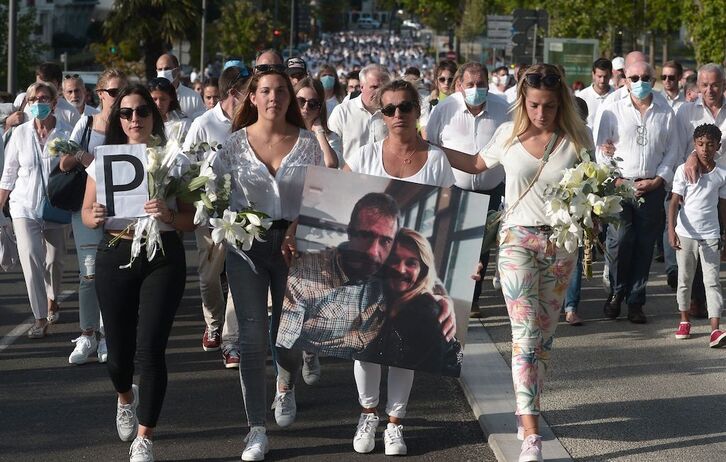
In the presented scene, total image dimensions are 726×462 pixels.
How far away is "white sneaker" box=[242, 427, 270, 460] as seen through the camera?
6.52 m

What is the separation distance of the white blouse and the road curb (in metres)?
3.30

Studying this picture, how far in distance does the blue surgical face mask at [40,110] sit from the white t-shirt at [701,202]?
4634 mm

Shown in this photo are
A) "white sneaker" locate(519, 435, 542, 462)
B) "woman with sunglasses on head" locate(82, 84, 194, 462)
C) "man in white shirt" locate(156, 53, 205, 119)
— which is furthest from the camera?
"man in white shirt" locate(156, 53, 205, 119)

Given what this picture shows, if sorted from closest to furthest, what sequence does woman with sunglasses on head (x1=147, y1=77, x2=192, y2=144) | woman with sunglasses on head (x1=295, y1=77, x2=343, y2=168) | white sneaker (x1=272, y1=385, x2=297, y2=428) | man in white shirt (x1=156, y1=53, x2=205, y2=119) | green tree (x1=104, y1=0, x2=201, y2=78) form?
1. white sneaker (x1=272, y1=385, x2=297, y2=428)
2. woman with sunglasses on head (x1=295, y1=77, x2=343, y2=168)
3. woman with sunglasses on head (x1=147, y1=77, x2=192, y2=144)
4. man in white shirt (x1=156, y1=53, x2=205, y2=119)
5. green tree (x1=104, y1=0, x2=201, y2=78)

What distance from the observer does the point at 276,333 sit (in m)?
6.99

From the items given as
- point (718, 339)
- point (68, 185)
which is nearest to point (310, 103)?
point (68, 185)

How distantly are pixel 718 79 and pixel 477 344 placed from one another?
337 cm

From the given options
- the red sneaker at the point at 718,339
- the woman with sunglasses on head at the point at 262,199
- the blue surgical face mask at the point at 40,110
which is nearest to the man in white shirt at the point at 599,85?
the red sneaker at the point at 718,339

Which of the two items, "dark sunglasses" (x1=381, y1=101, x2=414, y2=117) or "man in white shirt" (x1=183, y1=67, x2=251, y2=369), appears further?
"man in white shirt" (x1=183, y1=67, x2=251, y2=369)

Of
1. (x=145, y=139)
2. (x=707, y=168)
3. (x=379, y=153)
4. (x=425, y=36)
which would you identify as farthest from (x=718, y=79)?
(x=425, y=36)

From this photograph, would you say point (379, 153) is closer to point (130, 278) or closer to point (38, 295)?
point (130, 278)

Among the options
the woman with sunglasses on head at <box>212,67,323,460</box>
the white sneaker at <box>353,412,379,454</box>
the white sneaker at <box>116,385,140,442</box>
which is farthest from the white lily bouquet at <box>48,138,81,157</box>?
the white sneaker at <box>353,412,379,454</box>

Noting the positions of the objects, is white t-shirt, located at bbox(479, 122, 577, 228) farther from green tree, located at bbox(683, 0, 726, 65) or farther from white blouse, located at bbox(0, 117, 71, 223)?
green tree, located at bbox(683, 0, 726, 65)

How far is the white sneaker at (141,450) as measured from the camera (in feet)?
20.9
